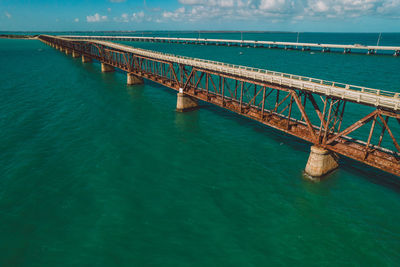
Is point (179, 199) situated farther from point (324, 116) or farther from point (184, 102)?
point (184, 102)

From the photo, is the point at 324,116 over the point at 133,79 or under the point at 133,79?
over

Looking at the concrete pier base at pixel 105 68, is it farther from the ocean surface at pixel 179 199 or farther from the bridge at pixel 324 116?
the ocean surface at pixel 179 199

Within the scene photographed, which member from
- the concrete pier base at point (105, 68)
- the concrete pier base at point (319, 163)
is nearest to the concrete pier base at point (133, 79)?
the concrete pier base at point (105, 68)

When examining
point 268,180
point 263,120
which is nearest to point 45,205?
point 268,180

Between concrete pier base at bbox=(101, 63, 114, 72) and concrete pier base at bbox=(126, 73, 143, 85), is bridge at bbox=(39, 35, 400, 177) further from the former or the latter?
concrete pier base at bbox=(101, 63, 114, 72)

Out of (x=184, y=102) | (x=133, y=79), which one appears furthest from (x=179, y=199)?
(x=133, y=79)

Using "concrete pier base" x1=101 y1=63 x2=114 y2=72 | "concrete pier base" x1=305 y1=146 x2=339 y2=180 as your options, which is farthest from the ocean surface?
"concrete pier base" x1=101 y1=63 x2=114 y2=72

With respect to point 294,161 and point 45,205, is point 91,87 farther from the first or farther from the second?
point 294,161
